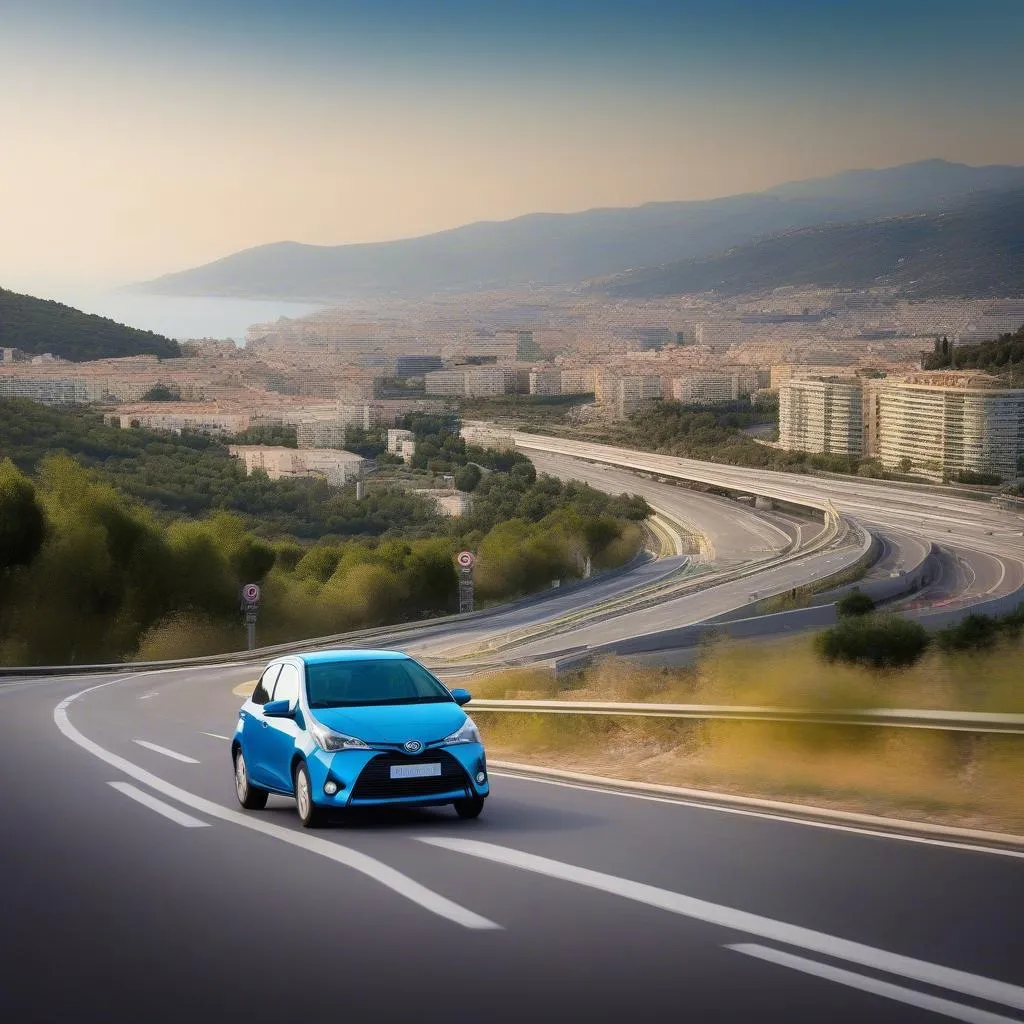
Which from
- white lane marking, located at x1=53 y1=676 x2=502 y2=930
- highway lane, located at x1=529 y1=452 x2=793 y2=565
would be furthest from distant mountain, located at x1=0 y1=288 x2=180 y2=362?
white lane marking, located at x1=53 y1=676 x2=502 y2=930

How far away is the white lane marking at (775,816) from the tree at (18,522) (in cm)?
4108

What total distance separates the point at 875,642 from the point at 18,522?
31.9m

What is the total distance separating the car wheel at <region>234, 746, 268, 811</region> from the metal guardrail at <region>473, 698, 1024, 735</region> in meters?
4.88

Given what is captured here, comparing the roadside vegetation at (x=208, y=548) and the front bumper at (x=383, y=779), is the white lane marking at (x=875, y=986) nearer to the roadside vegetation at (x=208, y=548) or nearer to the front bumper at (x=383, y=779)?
the front bumper at (x=383, y=779)

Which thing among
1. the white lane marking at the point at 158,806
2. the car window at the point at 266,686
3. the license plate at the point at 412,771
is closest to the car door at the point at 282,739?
the car window at the point at 266,686

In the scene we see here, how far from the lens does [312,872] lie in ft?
31.0

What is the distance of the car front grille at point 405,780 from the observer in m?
11.2

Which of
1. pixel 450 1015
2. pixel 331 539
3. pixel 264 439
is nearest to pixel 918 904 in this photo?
pixel 450 1015

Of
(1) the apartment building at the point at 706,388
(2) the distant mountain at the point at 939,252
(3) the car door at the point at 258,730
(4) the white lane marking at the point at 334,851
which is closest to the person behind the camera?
(4) the white lane marking at the point at 334,851

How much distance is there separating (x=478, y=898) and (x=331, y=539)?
78.9 meters

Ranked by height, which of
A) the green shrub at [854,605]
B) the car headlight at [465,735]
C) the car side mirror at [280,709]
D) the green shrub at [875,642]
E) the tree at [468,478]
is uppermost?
the car side mirror at [280,709]

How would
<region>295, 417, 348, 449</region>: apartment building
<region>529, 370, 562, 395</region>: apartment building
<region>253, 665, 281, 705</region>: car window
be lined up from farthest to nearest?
<region>529, 370, 562, 395</region>: apartment building → <region>295, 417, 348, 449</region>: apartment building → <region>253, 665, 281, 705</region>: car window

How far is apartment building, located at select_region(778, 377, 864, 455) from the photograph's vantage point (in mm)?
131625

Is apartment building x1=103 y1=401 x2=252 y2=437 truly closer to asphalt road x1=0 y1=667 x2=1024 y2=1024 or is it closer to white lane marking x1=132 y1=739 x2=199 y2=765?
white lane marking x1=132 y1=739 x2=199 y2=765
